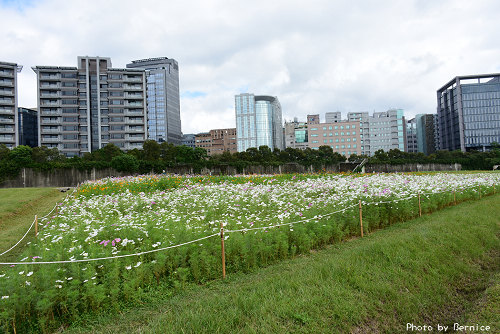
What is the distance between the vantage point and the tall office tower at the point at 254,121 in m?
164

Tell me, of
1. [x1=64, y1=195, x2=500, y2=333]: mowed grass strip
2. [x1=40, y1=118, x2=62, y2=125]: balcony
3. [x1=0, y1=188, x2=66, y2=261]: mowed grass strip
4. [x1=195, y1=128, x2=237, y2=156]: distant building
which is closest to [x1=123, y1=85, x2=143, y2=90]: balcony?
[x1=40, y1=118, x2=62, y2=125]: balcony

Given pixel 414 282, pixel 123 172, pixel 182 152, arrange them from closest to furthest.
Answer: pixel 414 282 → pixel 123 172 → pixel 182 152

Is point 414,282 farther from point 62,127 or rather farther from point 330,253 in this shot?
point 62,127

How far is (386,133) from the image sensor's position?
137 m

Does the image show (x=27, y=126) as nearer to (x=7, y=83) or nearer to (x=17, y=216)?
(x=7, y=83)

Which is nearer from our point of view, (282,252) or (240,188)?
(282,252)

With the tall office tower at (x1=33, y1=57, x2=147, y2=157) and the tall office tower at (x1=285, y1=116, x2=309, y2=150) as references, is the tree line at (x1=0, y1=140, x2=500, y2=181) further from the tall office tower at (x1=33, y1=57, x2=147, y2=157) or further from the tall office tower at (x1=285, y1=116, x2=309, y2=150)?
the tall office tower at (x1=285, y1=116, x2=309, y2=150)

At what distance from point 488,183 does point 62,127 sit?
80.2 m

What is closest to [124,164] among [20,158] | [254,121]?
[20,158]

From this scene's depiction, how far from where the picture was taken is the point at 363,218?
9047mm

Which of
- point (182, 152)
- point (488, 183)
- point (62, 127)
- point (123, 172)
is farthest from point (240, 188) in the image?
point (62, 127)

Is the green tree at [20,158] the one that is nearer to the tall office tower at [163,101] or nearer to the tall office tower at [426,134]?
the tall office tower at [163,101]

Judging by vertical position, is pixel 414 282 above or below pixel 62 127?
below

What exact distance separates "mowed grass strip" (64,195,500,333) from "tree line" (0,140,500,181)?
2856cm
